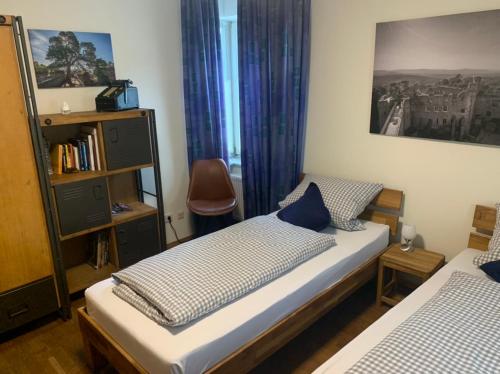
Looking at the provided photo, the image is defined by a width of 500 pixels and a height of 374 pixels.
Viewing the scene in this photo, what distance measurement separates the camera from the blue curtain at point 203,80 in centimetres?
349

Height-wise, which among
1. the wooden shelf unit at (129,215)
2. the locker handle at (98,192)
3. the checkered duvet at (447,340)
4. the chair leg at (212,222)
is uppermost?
the locker handle at (98,192)

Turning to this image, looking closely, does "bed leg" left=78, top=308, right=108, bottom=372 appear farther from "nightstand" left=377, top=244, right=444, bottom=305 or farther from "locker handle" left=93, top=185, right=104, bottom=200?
"nightstand" left=377, top=244, right=444, bottom=305

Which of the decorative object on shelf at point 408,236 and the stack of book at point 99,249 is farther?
the stack of book at point 99,249

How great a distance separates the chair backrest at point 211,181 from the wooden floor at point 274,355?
1.49 metres

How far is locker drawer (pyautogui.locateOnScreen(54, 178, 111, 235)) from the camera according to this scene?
2666 millimetres

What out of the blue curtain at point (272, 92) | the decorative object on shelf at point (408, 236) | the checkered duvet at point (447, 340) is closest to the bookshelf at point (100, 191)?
the blue curtain at point (272, 92)

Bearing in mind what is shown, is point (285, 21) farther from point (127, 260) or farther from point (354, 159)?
point (127, 260)

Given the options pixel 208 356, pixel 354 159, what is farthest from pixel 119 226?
pixel 354 159

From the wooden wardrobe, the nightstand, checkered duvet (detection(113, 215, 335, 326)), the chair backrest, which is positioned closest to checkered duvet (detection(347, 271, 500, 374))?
the nightstand

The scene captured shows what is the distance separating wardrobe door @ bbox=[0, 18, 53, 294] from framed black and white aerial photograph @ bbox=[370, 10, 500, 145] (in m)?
2.36

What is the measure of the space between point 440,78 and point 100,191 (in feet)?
8.16

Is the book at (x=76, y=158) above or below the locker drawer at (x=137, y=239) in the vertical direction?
above

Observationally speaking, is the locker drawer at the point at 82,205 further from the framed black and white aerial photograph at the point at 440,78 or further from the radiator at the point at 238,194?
the framed black and white aerial photograph at the point at 440,78

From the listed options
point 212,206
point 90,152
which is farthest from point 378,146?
point 90,152
